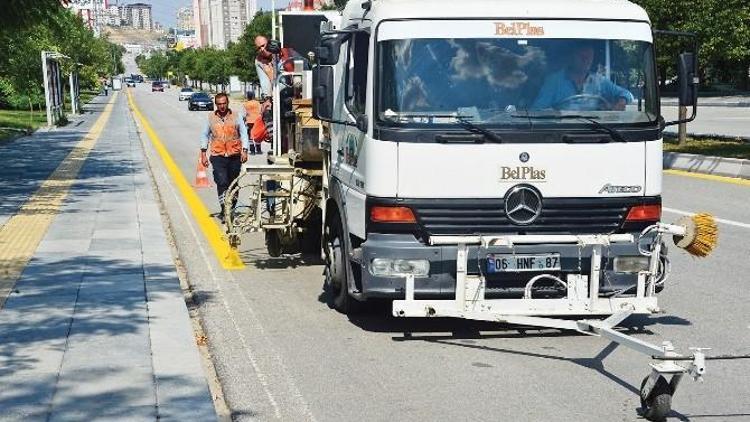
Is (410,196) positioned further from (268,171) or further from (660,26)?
(660,26)

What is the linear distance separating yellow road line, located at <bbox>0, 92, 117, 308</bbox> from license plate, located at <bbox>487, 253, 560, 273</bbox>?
4104 mm

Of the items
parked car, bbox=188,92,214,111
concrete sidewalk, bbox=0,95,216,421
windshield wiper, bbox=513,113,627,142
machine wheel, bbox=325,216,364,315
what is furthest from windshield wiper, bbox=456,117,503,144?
parked car, bbox=188,92,214,111

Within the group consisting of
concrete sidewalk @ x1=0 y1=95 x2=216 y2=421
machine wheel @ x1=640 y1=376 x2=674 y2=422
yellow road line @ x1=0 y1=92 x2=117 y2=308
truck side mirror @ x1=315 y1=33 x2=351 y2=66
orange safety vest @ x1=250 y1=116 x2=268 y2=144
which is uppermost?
truck side mirror @ x1=315 y1=33 x2=351 y2=66

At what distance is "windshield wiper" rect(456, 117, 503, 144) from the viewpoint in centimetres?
640

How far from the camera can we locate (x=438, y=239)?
21.2 ft

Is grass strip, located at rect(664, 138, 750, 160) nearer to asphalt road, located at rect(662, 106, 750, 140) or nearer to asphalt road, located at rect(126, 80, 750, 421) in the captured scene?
asphalt road, located at rect(662, 106, 750, 140)

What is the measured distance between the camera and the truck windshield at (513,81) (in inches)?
257

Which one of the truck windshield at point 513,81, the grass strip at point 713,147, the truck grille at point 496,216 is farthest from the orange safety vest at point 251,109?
the grass strip at point 713,147

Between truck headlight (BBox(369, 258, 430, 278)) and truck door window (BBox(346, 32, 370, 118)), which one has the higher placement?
truck door window (BBox(346, 32, 370, 118))

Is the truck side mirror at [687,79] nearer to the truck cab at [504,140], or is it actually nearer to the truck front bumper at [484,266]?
the truck cab at [504,140]

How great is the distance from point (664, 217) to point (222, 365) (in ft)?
28.0

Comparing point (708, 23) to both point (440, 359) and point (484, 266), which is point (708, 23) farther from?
point (440, 359)

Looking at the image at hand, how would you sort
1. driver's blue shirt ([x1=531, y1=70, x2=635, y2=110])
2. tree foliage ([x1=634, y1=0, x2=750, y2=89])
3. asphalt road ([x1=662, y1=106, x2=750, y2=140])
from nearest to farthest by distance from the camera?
1. driver's blue shirt ([x1=531, y1=70, x2=635, y2=110])
2. tree foliage ([x1=634, y1=0, x2=750, y2=89])
3. asphalt road ([x1=662, y1=106, x2=750, y2=140])

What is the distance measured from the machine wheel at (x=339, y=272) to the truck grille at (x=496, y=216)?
0.99m
